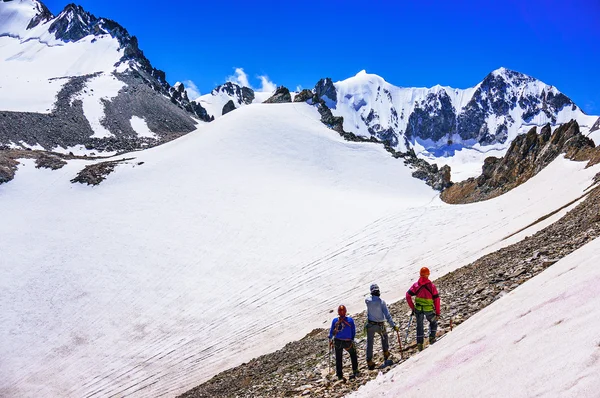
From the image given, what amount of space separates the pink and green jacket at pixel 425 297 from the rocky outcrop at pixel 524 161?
32.9m

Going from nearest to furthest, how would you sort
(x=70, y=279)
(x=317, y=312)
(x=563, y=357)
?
(x=563, y=357) < (x=317, y=312) < (x=70, y=279)

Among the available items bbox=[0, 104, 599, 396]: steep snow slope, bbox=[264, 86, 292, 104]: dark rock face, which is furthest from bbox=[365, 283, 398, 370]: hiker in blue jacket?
bbox=[264, 86, 292, 104]: dark rock face

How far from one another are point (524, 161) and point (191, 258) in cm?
3546

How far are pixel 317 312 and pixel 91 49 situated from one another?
198365 millimetres

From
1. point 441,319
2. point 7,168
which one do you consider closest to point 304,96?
point 7,168

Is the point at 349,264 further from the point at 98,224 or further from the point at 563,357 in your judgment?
the point at 563,357

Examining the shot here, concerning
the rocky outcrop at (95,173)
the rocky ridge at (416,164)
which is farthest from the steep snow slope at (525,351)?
the rocky ridge at (416,164)

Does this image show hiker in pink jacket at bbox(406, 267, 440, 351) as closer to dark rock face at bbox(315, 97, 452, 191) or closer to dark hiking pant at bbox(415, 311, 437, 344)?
dark hiking pant at bbox(415, 311, 437, 344)

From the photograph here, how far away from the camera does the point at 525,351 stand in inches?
265

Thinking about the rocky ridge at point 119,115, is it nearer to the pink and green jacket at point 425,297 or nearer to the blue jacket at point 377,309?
the blue jacket at point 377,309

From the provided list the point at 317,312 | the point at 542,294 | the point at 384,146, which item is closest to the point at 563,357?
the point at 542,294

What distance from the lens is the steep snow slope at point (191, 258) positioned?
23.2 meters

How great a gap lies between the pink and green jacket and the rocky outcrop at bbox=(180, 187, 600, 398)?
2.04 feet

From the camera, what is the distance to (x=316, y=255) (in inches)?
1281
